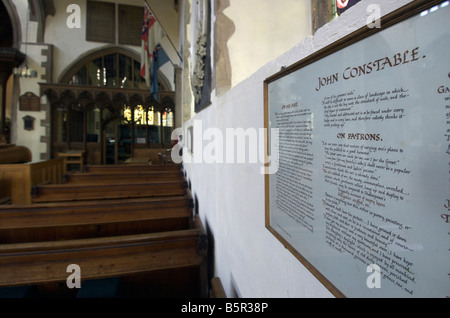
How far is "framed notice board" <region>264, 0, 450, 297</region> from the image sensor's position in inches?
12.1

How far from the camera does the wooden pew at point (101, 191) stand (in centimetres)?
303

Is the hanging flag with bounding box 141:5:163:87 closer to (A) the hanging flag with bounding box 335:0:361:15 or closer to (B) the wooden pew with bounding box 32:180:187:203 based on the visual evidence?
(B) the wooden pew with bounding box 32:180:187:203

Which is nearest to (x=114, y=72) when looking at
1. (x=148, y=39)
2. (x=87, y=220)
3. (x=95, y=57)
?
(x=95, y=57)

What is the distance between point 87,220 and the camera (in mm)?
2232

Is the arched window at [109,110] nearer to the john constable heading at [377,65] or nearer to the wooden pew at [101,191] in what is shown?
the wooden pew at [101,191]

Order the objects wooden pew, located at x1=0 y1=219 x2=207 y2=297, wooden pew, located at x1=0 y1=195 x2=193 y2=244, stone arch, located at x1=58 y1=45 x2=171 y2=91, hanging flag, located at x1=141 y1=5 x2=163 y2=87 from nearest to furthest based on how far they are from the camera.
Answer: wooden pew, located at x1=0 y1=219 x2=207 y2=297 < wooden pew, located at x1=0 y1=195 x2=193 y2=244 < hanging flag, located at x1=141 y1=5 x2=163 y2=87 < stone arch, located at x1=58 y1=45 x2=171 y2=91

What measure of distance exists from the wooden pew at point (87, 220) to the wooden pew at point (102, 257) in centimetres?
50

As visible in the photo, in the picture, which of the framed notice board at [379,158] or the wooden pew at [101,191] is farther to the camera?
the wooden pew at [101,191]

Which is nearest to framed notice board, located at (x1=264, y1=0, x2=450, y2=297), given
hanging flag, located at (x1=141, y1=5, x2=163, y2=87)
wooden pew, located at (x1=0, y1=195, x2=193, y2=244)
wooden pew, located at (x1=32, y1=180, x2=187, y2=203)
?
wooden pew, located at (x1=0, y1=195, x2=193, y2=244)

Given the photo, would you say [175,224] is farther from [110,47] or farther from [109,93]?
[110,47]

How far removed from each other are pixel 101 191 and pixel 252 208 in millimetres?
2755

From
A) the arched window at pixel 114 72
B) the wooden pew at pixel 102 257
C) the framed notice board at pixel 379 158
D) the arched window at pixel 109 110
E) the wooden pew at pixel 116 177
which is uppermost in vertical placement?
the arched window at pixel 114 72

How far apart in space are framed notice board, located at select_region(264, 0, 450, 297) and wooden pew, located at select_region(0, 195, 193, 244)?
192 cm

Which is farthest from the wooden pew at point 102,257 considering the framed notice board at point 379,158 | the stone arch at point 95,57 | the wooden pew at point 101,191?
the stone arch at point 95,57
